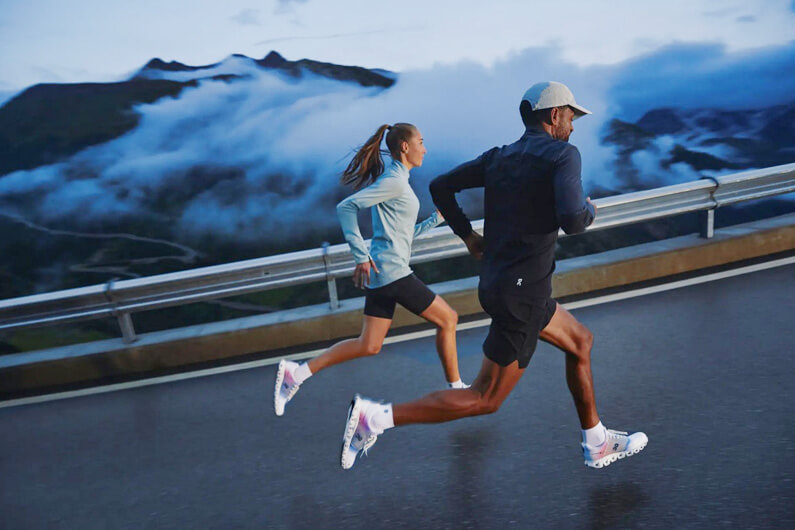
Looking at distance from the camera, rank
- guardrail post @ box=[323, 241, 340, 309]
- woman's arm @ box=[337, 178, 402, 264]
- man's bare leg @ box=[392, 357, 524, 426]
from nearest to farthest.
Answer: man's bare leg @ box=[392, 357, 524, 426] < woman's arm @ box=[337, 178, 402, 264] < guardrail post @ box=[323, 241, 340, 309]

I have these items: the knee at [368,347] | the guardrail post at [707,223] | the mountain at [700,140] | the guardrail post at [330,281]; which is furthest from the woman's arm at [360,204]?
the mountain at [700,140]

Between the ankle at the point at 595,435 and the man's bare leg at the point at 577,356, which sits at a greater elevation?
the man's bare leg at the point at 577,356

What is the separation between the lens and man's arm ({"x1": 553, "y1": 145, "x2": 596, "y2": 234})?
3170 mm

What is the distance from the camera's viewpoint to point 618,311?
6367 millimetres

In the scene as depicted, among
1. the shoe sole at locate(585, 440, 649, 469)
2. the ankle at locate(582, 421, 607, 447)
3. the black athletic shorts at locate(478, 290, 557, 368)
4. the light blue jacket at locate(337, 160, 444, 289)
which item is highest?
the light blue jacket at locate(337, 160, 444, 289)

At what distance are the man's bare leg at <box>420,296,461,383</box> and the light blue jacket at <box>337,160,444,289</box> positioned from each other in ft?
0.95

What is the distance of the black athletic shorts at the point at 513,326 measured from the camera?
137 inches

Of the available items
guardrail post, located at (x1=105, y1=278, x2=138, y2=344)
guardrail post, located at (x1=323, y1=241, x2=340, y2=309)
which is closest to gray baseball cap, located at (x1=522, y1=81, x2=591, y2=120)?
guardrail post, located at (x1=323, y1=241, x2=340, y2=309)

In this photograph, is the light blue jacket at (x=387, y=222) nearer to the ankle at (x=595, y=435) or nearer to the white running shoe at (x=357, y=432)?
the white running shoe at (x=357, y=432)

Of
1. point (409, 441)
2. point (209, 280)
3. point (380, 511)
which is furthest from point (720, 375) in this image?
point (209, 280)

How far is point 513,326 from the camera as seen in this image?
3.49 metres

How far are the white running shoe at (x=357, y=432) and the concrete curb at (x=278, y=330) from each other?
8.37ft

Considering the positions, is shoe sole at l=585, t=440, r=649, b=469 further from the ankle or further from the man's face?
the man's face

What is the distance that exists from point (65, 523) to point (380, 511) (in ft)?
5.56
